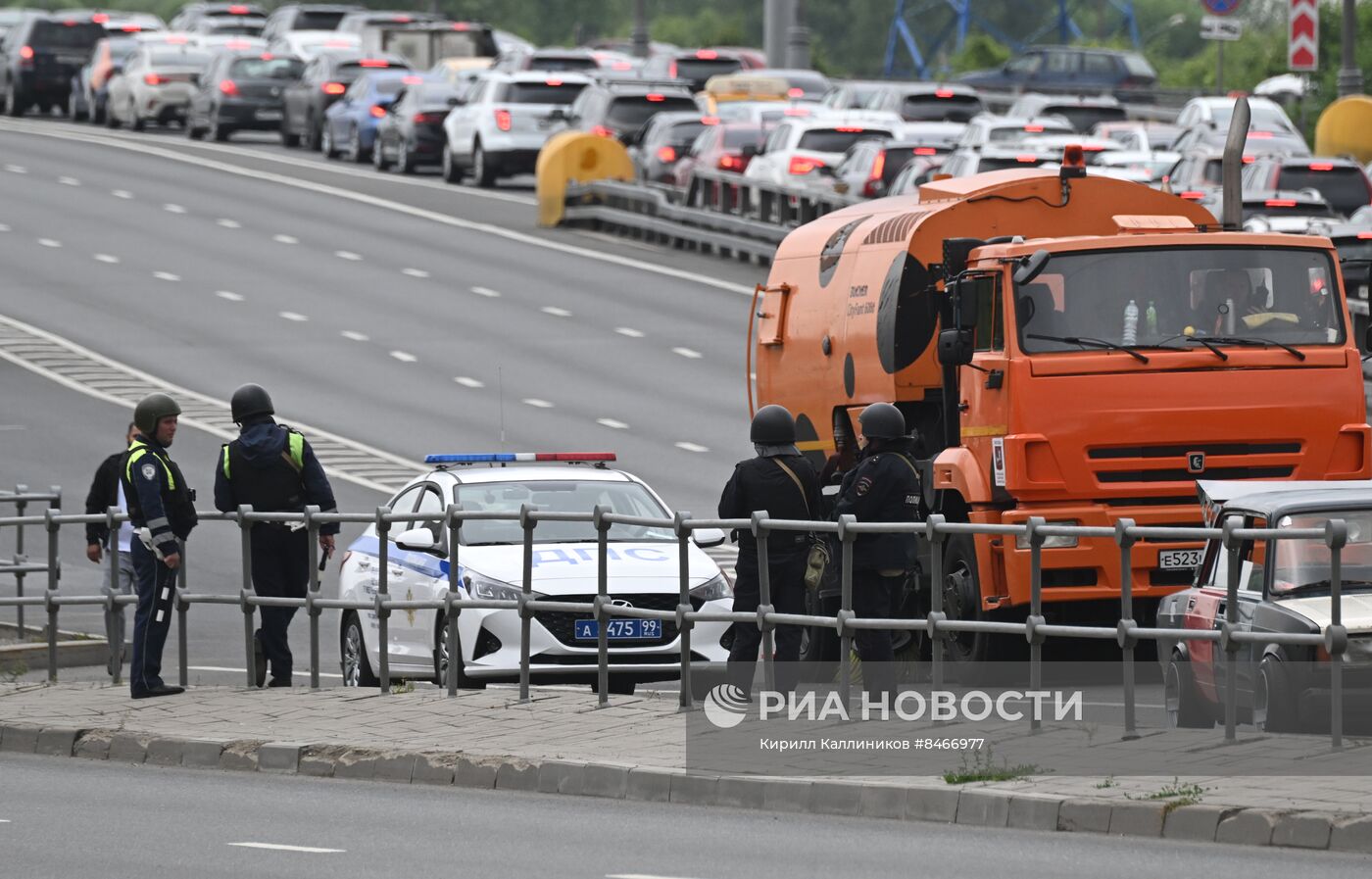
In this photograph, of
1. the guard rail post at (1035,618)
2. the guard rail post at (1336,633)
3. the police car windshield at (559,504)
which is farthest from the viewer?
the police car windshield at (559,504)

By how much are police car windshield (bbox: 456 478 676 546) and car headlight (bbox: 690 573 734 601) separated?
0.55 m

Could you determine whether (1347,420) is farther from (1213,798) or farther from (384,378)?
(384,378)

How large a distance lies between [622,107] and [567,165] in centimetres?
535

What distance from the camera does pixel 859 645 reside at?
13.3 metres

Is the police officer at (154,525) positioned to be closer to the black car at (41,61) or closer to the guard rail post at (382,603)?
the guard rail post at (382,603)

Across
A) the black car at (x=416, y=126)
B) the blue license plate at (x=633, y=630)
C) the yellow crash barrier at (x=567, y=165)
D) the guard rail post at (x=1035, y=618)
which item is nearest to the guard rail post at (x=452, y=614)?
the blue license plate at (x=633, y=630)

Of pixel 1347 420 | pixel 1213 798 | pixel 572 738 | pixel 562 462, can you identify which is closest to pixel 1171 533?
pixel 1213 798

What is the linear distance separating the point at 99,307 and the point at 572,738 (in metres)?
23.8

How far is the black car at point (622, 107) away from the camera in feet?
161

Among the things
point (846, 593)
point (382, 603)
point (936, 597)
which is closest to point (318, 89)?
point (382, 603)

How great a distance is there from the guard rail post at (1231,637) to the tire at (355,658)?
20.0ft

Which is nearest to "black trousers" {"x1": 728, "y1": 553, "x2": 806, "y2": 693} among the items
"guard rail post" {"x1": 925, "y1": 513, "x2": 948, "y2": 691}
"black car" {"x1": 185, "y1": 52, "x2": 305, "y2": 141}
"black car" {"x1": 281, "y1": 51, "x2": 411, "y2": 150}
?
"guard rail post" {"x1": 925, "y1": 513, "x2": 948, "y2": 691}

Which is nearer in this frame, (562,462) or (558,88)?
(562,462)

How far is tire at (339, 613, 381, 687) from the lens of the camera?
1636 centimetres
